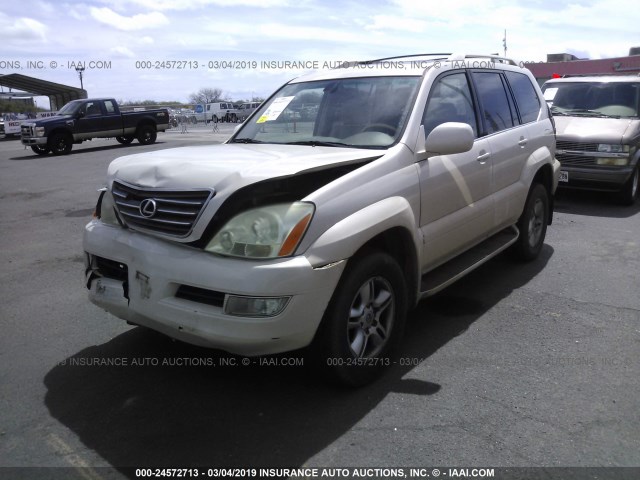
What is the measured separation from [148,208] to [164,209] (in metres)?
0.12

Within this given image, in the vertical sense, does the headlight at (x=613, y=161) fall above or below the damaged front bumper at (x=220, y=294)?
above

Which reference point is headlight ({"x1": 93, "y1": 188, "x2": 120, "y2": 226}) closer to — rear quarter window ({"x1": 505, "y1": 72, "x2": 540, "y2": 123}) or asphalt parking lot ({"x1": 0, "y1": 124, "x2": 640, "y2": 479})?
asphalt parking lot ({"x1": 0, "y1": 124, "x2": 640, "y2": 479})

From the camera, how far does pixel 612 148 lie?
844cm

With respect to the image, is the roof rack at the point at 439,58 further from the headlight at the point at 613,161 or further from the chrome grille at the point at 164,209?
the headlight at the point at 613,161

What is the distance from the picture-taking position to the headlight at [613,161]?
8391 mm

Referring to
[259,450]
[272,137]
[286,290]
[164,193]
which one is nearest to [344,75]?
[272,137]

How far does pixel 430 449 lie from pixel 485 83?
3306 mm

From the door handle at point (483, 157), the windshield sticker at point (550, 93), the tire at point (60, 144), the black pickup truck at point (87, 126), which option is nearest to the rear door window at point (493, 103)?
the door handle at point (483, 157)

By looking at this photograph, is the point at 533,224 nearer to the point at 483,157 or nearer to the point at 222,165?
the point at 483,157

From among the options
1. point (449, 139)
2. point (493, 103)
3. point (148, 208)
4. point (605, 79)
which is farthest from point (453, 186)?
point (605, 79)

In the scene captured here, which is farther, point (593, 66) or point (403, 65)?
point (593, 66)

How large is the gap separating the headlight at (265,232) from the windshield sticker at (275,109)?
1.79 meters

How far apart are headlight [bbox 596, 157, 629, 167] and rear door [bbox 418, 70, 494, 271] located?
4.74 meters

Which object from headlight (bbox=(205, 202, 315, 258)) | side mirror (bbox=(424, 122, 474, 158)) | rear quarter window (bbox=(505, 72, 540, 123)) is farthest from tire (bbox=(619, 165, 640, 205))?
headlight (bbox=(205, 202, 315, 258))
